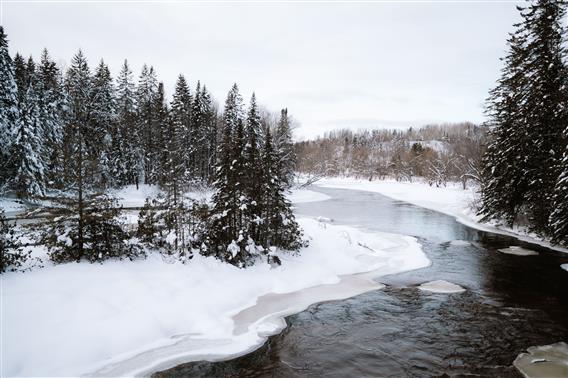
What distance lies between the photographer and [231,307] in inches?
393

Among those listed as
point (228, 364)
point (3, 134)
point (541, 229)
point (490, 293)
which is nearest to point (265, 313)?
point (228, 364)

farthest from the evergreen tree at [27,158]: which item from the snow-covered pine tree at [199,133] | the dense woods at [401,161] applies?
the dense woods at [401,161]

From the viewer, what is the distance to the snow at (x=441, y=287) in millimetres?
12164

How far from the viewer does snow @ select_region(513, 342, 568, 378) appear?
7.01 m

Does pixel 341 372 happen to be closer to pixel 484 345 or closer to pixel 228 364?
pixel 228 364

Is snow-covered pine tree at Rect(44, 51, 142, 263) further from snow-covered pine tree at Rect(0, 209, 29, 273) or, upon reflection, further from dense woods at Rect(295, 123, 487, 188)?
dense woods at Rect(295, 123, 487, 188)

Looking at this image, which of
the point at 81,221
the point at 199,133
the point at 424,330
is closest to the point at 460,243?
the point at 424,330

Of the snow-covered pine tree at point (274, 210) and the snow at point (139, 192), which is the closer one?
the snow-covered pine tree at point (274, 210)

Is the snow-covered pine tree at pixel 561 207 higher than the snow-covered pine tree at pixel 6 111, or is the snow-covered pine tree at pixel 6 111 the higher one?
the snow-covered pine tree at pixel 6 111

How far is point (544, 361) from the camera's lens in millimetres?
7418

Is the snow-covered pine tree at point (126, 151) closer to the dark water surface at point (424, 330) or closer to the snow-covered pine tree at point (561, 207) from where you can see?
the dark water surface at point (424, 330)

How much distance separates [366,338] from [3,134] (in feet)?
106

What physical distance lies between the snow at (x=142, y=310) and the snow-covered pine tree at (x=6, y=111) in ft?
84.0

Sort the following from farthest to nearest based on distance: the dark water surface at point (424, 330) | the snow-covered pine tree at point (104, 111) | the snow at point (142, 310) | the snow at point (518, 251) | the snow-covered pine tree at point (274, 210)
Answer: the snow-covered pine tree at point (104, 111) → the snow at point (518, 251) → the snow-covered pine tree at point (274, 210) → the dark water surface at point (424, 330) → the snow at point (142, 310)
